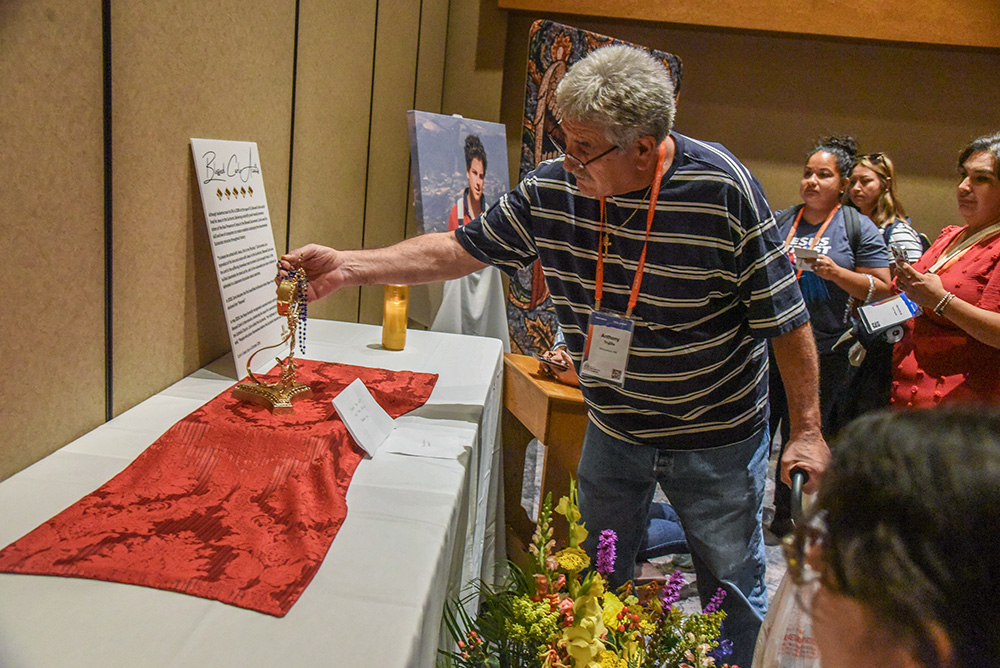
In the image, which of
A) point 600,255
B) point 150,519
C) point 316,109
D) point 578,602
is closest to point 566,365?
point 600,255

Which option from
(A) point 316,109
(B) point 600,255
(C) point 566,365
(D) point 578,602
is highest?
(A) point 316,109

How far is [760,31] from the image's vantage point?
170 inches

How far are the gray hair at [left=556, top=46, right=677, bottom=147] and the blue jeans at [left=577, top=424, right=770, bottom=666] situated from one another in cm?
69

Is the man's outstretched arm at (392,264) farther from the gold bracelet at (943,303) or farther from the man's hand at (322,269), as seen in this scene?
the gold bracelet at (943,303)

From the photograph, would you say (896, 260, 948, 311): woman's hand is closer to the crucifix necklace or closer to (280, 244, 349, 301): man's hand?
the crucifix necklace

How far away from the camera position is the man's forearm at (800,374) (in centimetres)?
147

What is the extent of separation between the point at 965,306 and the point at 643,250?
1.34 metres

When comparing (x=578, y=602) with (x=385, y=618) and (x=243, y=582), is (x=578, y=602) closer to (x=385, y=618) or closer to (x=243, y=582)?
(x=385, y=618)

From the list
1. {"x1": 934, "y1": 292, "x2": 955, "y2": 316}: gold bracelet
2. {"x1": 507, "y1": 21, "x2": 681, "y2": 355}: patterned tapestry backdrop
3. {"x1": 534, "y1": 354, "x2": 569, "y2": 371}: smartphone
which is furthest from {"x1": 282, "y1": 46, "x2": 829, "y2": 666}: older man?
{"x1": 507, "y1": 21, "x2": 681, "y2": 355}: patterned tapestry backdrop

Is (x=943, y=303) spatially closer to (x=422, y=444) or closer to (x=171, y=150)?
(x=422, y=444)

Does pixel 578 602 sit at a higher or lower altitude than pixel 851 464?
lower

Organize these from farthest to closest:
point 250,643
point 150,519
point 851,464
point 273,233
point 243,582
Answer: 1. point 273,233
2. point 150,519
3. point 243,582
4. point 250,643
5. point 851,464

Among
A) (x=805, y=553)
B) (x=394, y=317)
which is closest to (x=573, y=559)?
(x=805, y=553)

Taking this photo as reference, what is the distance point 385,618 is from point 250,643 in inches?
6.0
